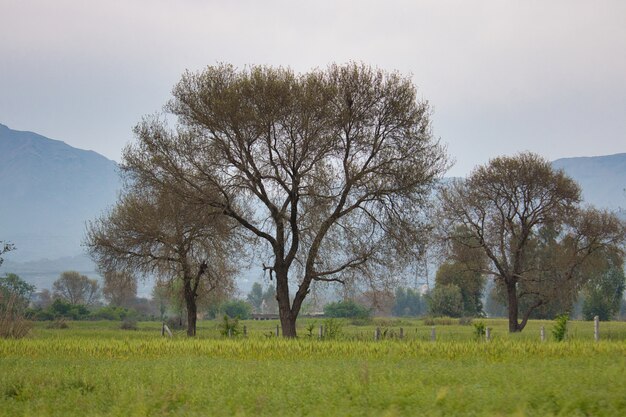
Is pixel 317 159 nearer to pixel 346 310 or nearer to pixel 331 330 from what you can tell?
pixel 331 330

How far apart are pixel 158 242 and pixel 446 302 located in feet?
182

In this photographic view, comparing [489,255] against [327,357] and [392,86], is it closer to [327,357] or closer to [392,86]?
[392,86]

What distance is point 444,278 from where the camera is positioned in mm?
97375

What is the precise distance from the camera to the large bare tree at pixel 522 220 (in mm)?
51562

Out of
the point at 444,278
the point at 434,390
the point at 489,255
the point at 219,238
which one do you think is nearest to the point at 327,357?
the point at 434,390

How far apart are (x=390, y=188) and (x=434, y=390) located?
927 inches

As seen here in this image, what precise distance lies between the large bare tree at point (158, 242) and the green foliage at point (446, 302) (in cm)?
4820

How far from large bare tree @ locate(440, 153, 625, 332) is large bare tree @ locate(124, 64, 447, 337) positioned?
14.6 metres

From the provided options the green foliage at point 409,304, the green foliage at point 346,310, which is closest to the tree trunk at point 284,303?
the green foliage at point 346,310

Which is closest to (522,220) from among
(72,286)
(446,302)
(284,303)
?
(284,303)

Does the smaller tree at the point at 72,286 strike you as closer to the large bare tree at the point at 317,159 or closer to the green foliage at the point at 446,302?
the green foliage at the point at 446,302

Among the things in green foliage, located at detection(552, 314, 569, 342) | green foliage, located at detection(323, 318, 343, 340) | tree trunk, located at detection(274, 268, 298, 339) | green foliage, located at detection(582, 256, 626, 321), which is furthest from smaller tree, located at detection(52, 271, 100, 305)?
green foliage, located at detection(552, 314, 569, 342)

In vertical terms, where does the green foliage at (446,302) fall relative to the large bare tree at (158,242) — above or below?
below

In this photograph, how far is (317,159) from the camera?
3775 centimetres
